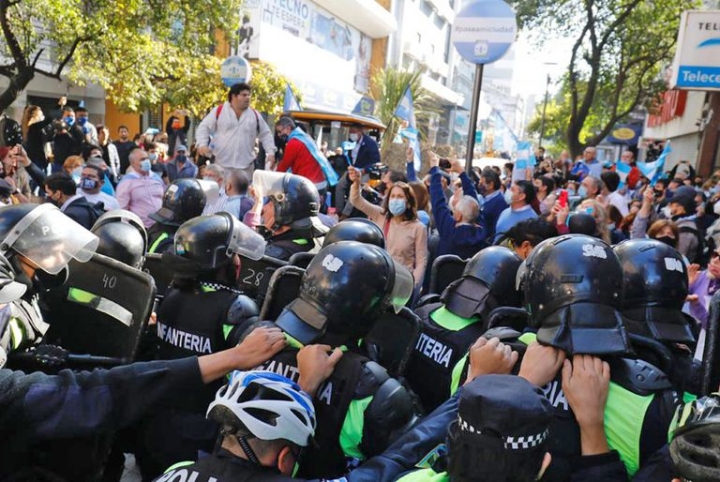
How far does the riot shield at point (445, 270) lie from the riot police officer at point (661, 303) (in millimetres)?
1791

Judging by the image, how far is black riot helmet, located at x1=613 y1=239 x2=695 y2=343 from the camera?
265 cm

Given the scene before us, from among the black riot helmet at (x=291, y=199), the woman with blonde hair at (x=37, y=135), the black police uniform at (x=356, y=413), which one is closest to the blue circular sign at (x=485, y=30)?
the black riot helmet at (x=291, y=199)

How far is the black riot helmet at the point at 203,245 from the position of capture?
3.21 meters

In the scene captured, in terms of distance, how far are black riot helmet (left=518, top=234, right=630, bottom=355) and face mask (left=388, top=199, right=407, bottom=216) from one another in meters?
3.47

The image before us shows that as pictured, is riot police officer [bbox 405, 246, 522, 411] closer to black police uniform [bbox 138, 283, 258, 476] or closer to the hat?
black police uniform [bbox 138, 283, 258, 476]

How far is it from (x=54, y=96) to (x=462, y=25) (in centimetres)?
1790

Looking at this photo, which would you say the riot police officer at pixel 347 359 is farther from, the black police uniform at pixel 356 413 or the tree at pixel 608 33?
the tree at pixel 608 33

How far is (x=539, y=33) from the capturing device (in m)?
21.5

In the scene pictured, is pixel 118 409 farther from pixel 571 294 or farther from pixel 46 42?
pixel 46 42

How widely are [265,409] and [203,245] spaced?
1.59 meters

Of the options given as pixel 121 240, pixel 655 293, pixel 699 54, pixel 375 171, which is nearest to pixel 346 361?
pixel 655 293

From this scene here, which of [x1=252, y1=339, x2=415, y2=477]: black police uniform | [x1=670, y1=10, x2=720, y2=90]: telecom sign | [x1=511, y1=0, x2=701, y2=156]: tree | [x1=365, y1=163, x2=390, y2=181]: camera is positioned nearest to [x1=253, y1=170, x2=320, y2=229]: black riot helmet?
[x1=252, y1=339, x2=415, y2=477]: black police uniform

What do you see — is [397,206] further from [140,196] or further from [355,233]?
[140,196]

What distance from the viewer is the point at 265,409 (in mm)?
1868
